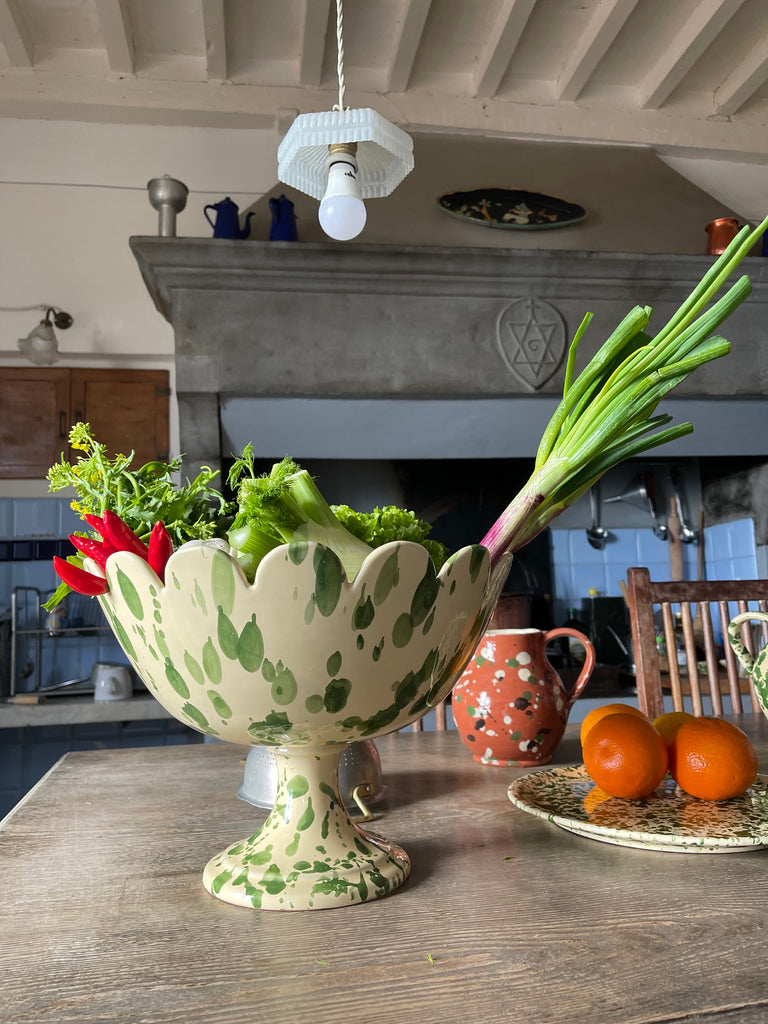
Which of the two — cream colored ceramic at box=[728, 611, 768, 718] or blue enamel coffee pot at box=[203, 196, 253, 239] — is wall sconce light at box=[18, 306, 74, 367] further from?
cream colored ceramic at box=[728, 611, 768, 718]

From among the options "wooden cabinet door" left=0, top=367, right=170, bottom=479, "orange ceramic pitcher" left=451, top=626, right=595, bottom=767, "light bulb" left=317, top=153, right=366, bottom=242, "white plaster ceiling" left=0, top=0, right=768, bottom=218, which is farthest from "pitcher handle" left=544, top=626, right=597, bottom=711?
"white plaster ceiling" left=0, top=0, right=768, bottom=218

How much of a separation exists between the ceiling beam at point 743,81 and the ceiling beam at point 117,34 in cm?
211

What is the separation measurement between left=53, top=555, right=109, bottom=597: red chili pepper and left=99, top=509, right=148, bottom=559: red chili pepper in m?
0.03

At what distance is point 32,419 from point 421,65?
180 cm

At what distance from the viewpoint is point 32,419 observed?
2678 millimetres

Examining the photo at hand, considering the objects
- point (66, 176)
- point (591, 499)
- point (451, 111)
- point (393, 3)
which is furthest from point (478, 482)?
point (66, 176)

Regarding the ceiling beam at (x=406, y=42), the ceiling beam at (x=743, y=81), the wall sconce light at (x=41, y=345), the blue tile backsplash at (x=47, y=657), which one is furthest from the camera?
the ceiling beam at (x=743, y=81)

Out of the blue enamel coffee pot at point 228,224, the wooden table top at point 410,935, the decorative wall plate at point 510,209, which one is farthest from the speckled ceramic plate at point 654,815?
the decorative wall plate at point 510,209

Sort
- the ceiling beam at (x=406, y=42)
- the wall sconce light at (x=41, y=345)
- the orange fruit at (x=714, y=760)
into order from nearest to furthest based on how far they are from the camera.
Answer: the orange fruit at (x=714, y=760) → the ceiling beam at (x=406, y=42) → the wall sconce light at (x=41, y=345)

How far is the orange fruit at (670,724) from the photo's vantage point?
2.05 ft

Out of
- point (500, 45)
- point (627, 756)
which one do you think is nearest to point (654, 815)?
point (627, 756)

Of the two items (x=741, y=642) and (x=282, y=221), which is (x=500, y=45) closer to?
(x=282, y=221)

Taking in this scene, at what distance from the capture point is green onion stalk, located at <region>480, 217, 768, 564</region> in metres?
0.51

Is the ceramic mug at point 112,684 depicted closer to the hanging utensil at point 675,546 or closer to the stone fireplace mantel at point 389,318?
the stone fireplace mantel at point 389,318
